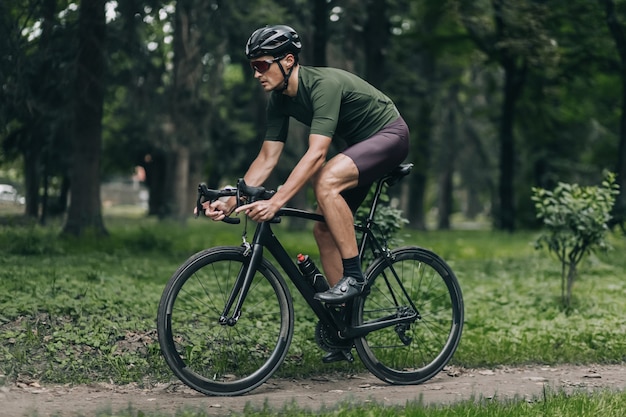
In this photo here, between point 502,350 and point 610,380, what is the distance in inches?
37.0

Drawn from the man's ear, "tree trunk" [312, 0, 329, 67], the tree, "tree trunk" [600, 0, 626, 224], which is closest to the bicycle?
the man's ear

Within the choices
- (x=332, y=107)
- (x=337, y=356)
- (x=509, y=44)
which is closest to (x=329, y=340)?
(x=337, y=356)

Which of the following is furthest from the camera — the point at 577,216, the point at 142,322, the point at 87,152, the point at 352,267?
the point at 87,152

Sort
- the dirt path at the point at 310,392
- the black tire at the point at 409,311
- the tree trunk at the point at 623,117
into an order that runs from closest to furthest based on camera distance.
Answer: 1. the dirt path at the point at 310,392
2. the black tire at the point at 409,311
3. the tree trunk at the point at 623,117

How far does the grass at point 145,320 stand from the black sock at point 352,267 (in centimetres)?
87

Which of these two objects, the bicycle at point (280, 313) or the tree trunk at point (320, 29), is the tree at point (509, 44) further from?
the bicycle at point (280, 313)

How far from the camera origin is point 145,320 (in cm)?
689

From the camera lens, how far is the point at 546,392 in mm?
5508

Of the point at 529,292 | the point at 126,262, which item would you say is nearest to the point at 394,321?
the point at 529,292

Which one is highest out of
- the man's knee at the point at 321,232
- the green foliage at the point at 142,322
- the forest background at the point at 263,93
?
the forest background at the point at 263,93

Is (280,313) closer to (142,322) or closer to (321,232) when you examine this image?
(321,232)

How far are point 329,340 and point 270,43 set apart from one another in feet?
6.03

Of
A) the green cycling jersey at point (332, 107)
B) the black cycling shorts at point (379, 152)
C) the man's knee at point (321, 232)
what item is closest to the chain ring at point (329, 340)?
the man's knee at point (321, 232)

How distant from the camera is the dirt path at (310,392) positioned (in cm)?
496
